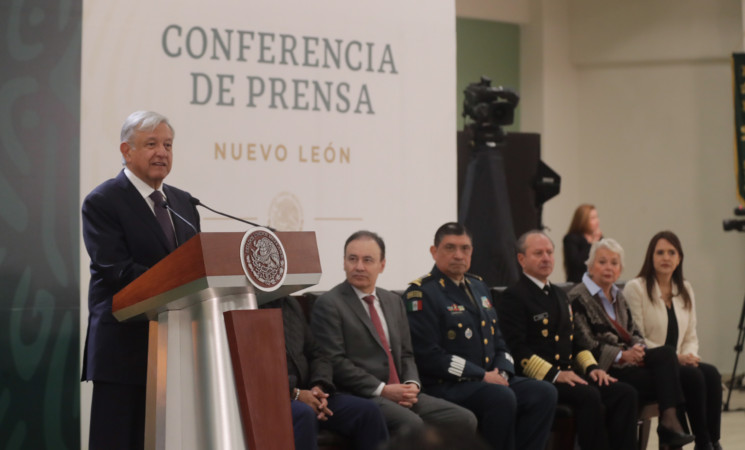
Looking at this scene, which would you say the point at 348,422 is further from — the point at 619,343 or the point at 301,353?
the point at 619,343

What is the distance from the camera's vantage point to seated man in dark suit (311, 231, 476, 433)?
4.12 meters

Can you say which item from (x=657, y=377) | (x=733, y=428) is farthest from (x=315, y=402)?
(x=733, y=428)

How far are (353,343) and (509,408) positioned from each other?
0.75 metres

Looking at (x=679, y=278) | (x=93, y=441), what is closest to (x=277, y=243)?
(x=93, y=441)

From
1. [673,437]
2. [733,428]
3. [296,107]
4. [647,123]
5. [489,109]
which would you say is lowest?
[733,428]

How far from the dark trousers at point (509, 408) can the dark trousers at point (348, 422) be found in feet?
1.86

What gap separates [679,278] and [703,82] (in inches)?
194

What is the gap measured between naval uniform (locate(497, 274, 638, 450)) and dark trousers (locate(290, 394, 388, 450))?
1.10 meters

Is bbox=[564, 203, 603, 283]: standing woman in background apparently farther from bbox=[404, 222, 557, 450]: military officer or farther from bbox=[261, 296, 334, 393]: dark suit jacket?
bbox=[261, 296, 334, 393]: dark suit jacket

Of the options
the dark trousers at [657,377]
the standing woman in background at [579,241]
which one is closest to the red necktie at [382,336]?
the dark trousers at [657,377]

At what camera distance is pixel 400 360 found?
4324 millimetres

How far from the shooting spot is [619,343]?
202 inches

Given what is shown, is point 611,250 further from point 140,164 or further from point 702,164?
point 702,164

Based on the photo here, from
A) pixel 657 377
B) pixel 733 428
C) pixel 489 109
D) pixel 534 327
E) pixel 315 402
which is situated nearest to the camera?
pixel 315 402
